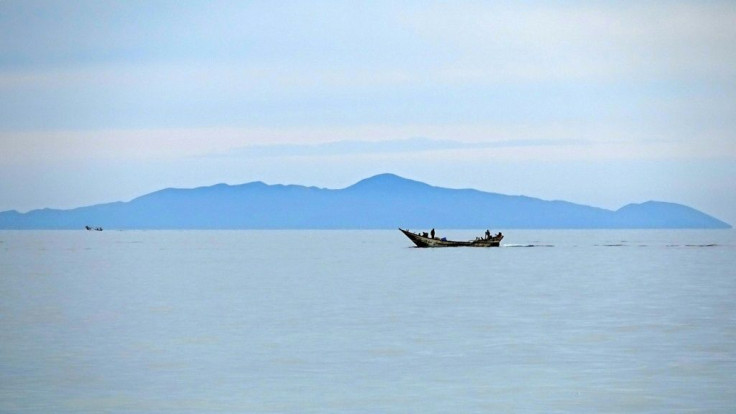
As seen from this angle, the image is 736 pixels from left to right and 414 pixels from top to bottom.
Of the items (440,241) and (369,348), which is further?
(440,241)

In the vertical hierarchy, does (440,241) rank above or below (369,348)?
above

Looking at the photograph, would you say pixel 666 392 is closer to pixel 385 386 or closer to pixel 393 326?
pixel 385 386

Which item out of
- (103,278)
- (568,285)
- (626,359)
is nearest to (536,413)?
(626,359)

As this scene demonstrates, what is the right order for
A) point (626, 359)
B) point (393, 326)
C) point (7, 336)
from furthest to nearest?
point (393, 326)
point (7, 336)
point (626, 359)

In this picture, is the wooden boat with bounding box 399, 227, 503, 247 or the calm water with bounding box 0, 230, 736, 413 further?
the wooden boat with bounding box 399, 227, 503, 247

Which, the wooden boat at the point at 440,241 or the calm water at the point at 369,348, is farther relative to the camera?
the wooden boat at the point at 440,241

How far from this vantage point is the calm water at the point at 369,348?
80.7ft

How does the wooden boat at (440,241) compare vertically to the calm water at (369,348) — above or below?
above

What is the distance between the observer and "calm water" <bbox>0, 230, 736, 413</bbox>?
2461 centimetres

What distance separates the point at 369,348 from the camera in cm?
3306

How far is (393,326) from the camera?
39688 millimetres

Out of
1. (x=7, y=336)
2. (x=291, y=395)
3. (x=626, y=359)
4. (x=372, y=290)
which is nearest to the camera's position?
(x=291, y=395)

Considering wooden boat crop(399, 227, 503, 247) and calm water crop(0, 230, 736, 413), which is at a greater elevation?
wooden boat crop(399, 227, 503, 247)

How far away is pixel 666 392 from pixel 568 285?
126 ft
